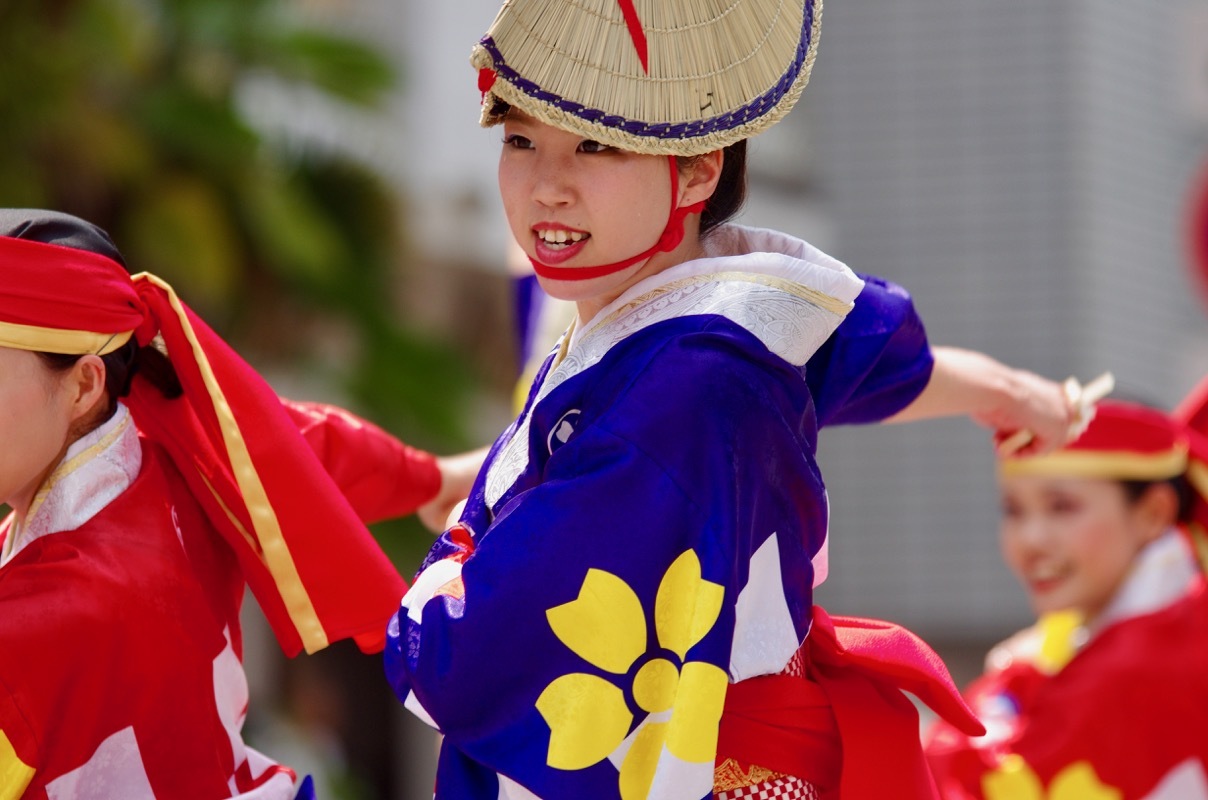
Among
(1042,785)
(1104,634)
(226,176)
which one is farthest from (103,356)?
(226,176)

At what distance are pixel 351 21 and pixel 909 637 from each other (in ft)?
32.4

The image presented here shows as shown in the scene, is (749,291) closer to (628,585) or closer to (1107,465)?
(628,585)

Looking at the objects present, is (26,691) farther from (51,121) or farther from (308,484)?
(51,121)

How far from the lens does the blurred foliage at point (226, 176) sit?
27.2ft

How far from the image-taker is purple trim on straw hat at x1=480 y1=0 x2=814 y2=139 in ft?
8.18

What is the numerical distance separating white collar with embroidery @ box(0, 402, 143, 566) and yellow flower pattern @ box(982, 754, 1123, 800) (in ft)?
6.90

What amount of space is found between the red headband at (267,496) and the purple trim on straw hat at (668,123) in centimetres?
63

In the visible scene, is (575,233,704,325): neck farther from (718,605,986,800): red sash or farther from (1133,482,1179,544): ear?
(1133,482,1179,544): ear

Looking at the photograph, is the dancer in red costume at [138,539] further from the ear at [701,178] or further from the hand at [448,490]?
the ear at [701,178]

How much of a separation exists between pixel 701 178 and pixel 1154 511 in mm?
2289

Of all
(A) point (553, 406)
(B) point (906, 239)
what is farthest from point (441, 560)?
(B) point (906, 239)

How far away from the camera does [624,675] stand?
7.88 ft

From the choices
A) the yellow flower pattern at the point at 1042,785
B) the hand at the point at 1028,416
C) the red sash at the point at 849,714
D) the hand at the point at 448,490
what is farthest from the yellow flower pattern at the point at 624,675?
the yellow flower pattern at the point at 1042,785

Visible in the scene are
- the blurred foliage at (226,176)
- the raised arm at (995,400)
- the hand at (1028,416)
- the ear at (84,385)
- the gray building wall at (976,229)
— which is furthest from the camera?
the gray building wall at (976,229)
